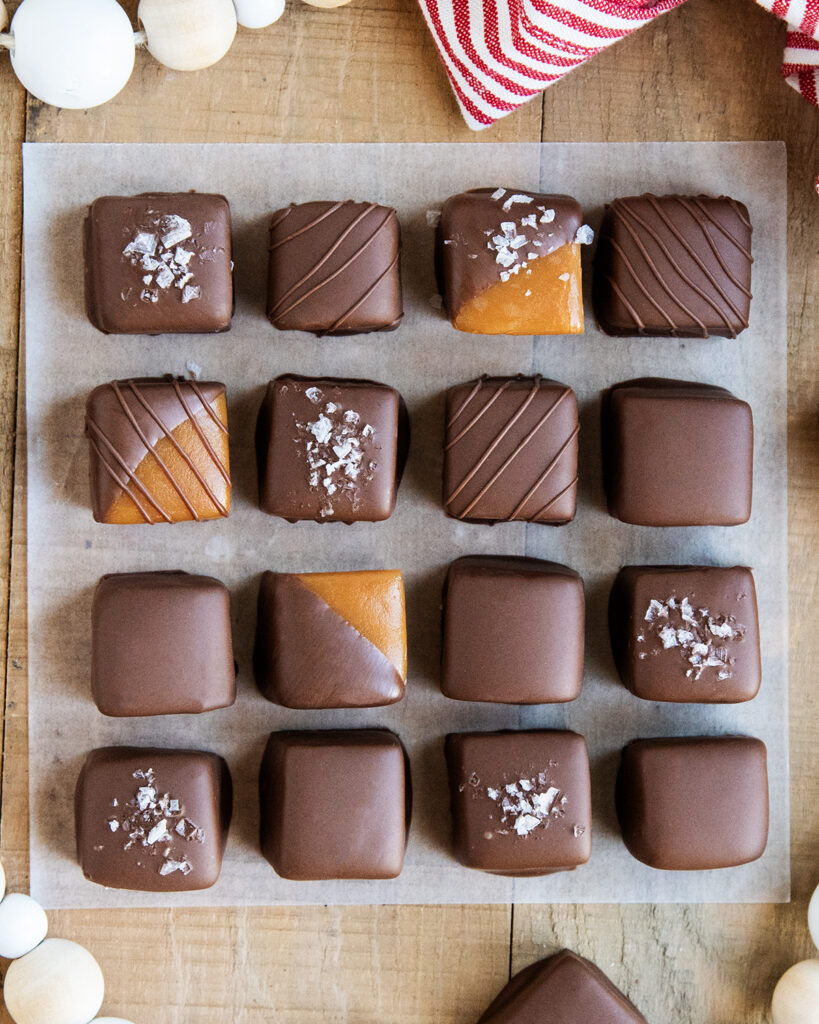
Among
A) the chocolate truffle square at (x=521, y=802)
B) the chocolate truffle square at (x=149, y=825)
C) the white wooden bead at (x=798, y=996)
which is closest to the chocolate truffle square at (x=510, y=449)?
the chocolate truffle square at (x=521, y=802)

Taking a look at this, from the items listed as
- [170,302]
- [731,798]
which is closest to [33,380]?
[170,302]

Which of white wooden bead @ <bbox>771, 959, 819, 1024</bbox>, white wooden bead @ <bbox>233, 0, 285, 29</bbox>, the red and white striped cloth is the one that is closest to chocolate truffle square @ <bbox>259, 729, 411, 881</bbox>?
white wooden bead @ <bbox>771, 959, 819, 1024</bbox>

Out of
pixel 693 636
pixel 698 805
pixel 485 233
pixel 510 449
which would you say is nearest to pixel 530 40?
pixel 485 233

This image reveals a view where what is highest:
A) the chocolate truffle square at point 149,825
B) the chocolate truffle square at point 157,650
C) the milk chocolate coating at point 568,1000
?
the chocolate truffle square at point 157,650

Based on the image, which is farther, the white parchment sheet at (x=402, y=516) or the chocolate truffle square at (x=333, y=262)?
the white parchment sheet at (x=402, y=516)

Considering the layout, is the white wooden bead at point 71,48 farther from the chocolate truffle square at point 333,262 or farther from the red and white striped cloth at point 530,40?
the red and white striped cloth at point 530,40

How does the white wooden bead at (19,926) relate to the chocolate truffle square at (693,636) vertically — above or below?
below

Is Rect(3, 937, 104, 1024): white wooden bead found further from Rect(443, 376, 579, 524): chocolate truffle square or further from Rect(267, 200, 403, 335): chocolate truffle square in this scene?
Rect(267, 200, 403, 335): chocolate truffle square

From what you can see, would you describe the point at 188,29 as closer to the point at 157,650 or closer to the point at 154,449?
the point at 154,449
